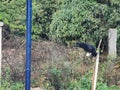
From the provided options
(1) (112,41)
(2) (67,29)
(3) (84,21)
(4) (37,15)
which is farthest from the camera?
(4) (37,15)

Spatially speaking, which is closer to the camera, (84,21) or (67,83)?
(67,83)

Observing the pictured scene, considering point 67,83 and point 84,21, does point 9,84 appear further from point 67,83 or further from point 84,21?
point 84,21

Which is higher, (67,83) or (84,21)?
(84,21)

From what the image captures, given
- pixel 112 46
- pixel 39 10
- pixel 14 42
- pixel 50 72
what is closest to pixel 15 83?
pixel 50 72

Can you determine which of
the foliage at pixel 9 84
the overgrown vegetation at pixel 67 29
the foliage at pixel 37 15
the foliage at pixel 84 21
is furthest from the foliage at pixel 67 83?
the foliage at pixel 37 15

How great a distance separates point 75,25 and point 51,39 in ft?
2.55

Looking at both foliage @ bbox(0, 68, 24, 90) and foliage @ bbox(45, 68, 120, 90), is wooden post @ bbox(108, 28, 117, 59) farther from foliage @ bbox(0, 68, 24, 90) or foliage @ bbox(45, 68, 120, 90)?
foliage @ bbox(0, 68, 24, 90)

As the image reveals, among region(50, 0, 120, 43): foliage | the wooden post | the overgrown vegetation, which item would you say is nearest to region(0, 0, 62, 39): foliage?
the overgrown vegetation

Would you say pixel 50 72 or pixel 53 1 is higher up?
pixel 53 1

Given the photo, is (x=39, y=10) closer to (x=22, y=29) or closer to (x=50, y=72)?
(x=22, y=29)

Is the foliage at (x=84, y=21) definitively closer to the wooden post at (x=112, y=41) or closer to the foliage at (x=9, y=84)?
the wooden post at (x=112, y=41)

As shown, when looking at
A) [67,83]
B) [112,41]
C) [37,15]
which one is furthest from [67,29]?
[67,83]

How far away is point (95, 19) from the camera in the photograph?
10250 millimetres

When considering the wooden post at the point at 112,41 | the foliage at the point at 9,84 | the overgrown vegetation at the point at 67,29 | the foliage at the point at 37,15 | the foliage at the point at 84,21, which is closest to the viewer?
the foliage at the point at 9,84
